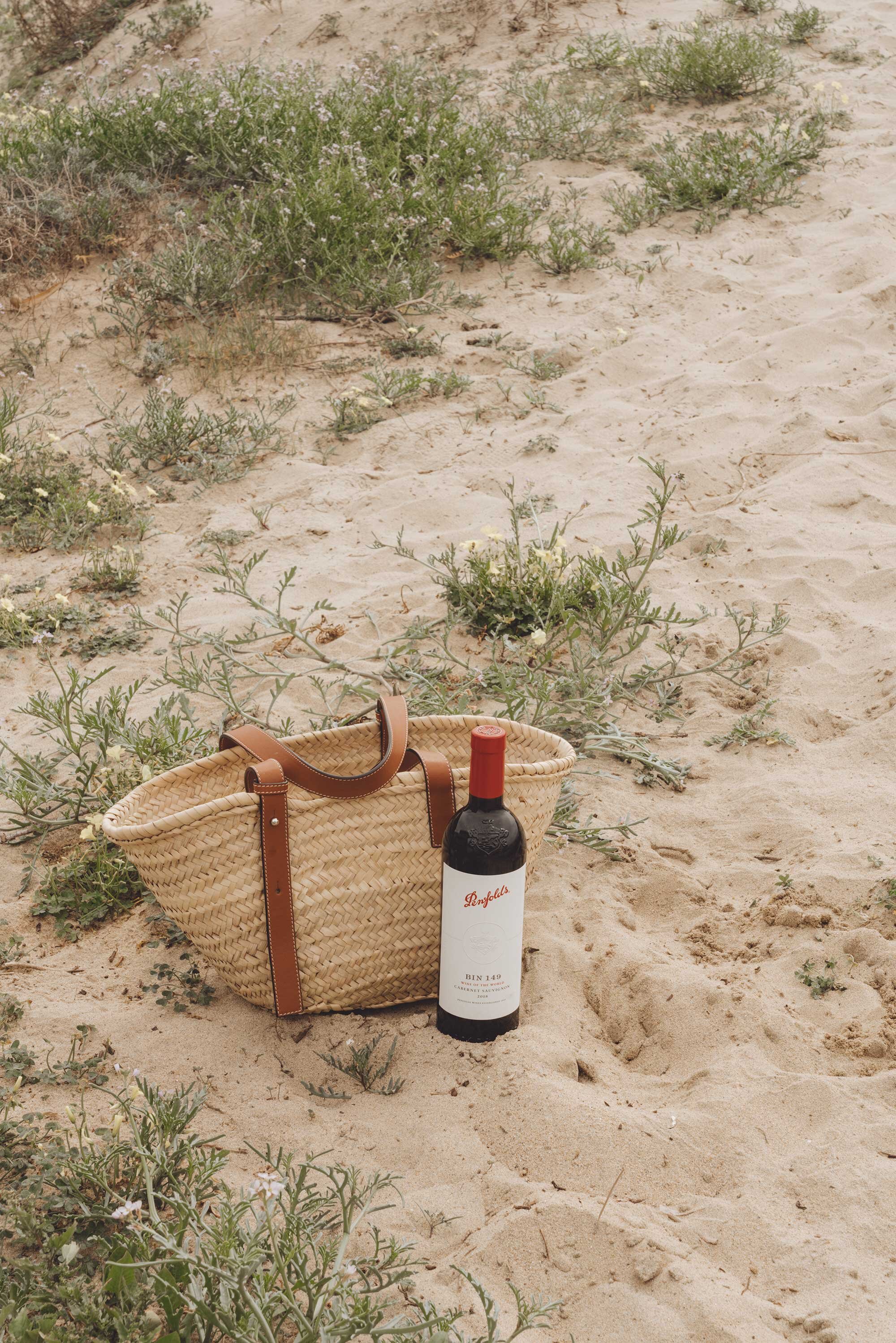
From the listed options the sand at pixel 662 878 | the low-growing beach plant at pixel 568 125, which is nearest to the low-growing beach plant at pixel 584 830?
the sand at pixel 662 878

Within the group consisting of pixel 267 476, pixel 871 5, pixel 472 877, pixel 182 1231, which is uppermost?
pixel 871 5

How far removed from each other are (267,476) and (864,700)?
2.72 metres

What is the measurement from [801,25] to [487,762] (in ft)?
25.3

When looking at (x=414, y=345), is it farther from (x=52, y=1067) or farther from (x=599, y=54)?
(x=52, y=1067)

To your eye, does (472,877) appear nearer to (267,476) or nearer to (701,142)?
(267,476)

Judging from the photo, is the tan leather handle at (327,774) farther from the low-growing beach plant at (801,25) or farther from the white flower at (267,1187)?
the low-growing beach plant at (801,25)

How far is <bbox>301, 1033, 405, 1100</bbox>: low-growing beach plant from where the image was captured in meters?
2.27

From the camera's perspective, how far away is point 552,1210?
6.54 feet

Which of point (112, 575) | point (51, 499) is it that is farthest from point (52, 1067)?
point (51, 499)

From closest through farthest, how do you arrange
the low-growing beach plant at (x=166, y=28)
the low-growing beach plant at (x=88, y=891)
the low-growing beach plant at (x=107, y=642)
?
the low-growing beach plant at (x=88, y=891) → the low-growing beach plant at (x=107, y=642) → the low-growing beach plant at (x=166, y=28)

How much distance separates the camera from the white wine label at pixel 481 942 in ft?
7.29

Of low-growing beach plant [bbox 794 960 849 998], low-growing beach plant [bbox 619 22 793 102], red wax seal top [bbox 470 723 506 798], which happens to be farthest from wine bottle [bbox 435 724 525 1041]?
low-growing beach plant [bbox 619 22 793 102]

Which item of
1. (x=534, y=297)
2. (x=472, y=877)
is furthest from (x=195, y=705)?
(x=534, y=297)

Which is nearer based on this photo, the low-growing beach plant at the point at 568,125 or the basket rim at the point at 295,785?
the basket rim at the point at 295,785
